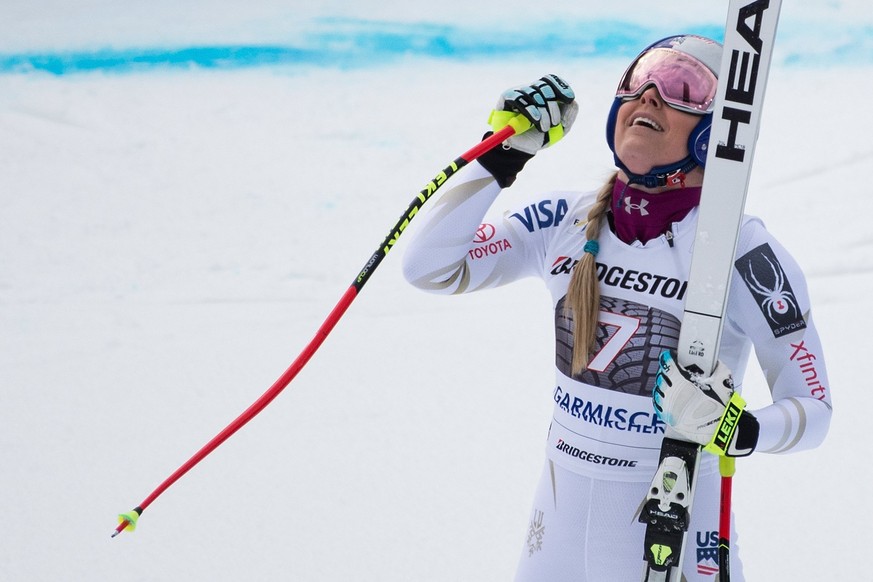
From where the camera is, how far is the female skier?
1.54 m

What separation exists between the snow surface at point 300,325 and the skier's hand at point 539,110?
1472 mm

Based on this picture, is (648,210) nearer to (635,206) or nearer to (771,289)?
(635,206)

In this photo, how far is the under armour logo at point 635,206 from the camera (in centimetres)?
164

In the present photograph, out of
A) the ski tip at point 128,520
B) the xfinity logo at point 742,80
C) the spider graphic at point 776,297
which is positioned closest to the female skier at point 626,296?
the spider graphic at point 776,297

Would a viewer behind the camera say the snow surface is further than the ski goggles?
Yes

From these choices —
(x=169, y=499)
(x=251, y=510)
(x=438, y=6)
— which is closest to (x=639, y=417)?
(x=251, y=510)

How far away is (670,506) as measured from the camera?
59.5 inches

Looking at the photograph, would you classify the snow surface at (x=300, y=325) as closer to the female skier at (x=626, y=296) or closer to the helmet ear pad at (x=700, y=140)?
the female skier at (x=626, y=296)

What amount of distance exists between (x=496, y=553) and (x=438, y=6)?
256 inches

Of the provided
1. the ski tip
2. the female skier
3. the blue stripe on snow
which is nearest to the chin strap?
the female skier

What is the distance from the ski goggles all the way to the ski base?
1.77 feet

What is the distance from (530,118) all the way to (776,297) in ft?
1.59

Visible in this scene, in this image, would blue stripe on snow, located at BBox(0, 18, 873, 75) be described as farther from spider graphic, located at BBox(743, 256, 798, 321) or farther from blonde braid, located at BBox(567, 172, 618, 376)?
spider graphic, located at BBox(743, 256, 798, 321)

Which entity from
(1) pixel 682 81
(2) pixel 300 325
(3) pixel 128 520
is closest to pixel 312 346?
(3) pixel 128 520
